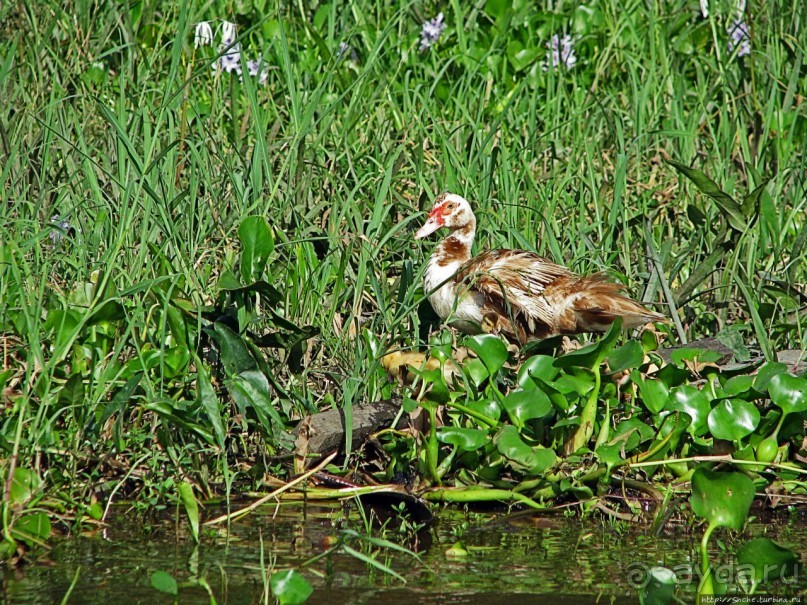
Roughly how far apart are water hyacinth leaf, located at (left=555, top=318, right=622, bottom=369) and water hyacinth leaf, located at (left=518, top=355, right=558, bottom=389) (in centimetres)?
4

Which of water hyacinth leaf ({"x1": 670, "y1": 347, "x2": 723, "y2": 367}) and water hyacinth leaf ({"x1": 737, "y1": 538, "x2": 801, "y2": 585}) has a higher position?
water hyacinth leaf ({"x1": 670, "y1": 347, "x2": 723, "y2": 367})

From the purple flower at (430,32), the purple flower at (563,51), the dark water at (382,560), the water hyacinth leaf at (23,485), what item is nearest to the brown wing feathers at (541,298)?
the dark water at (382,560)

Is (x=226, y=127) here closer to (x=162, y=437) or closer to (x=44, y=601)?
(x=162, y=437)

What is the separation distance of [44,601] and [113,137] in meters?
2.79

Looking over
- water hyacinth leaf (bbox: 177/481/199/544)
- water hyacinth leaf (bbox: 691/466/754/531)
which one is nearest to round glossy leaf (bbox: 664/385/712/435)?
water hyacinth leaf (bbox: 691/466/754/531)

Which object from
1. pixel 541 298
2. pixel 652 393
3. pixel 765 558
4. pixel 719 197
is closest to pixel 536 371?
pixel 652 393

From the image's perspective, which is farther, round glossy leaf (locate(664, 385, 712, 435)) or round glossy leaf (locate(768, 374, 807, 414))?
round glossy leaf (locate(664, 385, 712, 435))

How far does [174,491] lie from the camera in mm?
3613

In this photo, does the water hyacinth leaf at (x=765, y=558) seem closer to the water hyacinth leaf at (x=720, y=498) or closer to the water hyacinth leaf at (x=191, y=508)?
the water hyacinth leaf at (x=720, y=498)

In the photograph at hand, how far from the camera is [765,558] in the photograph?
2.75m

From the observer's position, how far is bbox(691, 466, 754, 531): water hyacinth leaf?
9.57 feet

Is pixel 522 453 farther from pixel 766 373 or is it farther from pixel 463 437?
pixel 766 373

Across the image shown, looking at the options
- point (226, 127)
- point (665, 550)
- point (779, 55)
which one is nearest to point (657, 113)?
point (779, 55)

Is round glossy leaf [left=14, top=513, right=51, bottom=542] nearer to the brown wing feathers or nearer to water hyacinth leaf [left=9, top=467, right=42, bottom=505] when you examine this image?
water hyacinth leaf [left=9, top=467, right=42, bottom=505]
